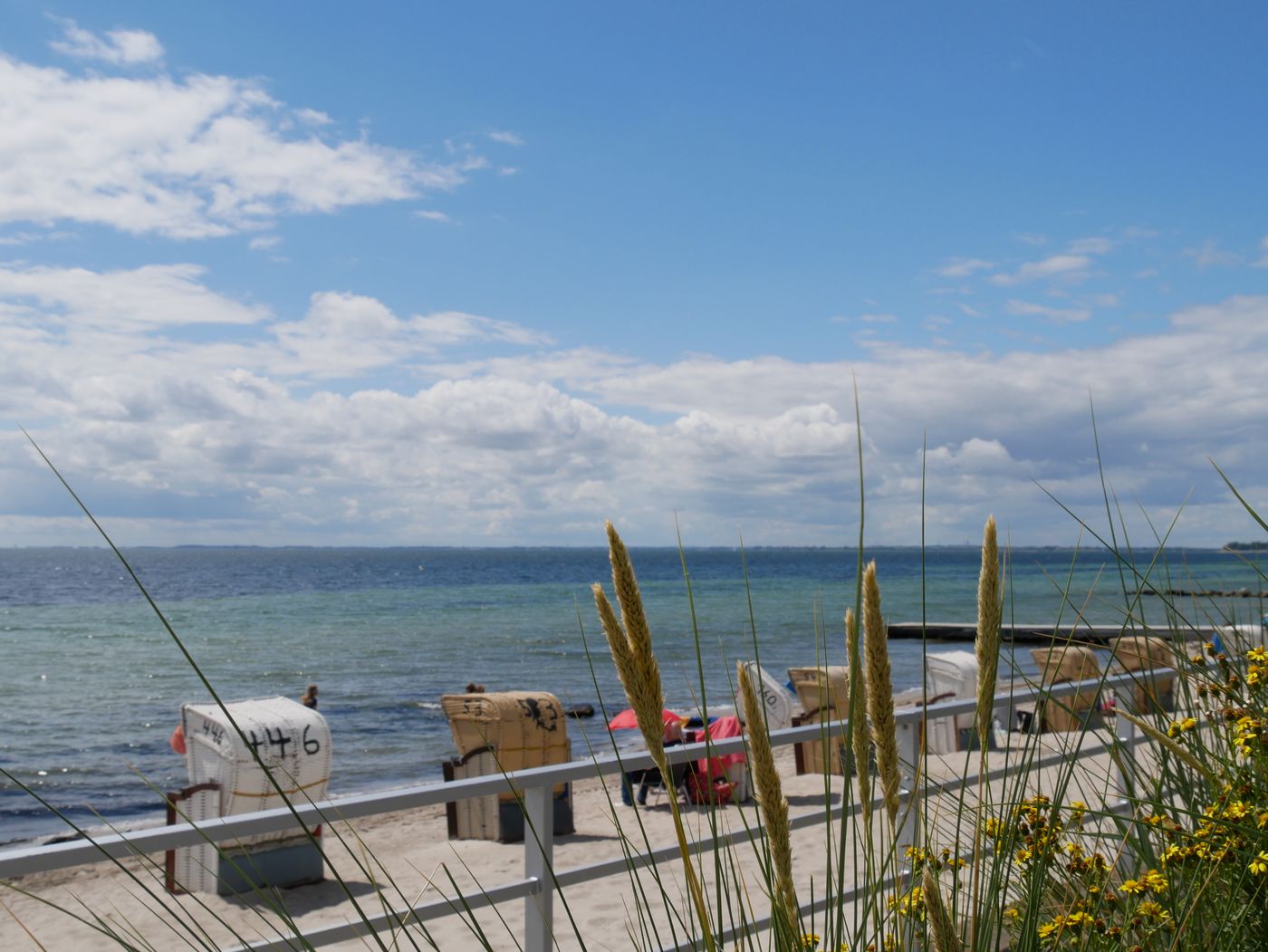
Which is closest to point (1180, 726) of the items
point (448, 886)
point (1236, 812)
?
point (1236, 812)

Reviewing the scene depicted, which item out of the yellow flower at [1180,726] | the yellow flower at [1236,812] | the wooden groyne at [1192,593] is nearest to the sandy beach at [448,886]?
the wooden groyne at [1192,593]

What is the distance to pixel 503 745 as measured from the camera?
9.40 meters

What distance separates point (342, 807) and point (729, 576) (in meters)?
111

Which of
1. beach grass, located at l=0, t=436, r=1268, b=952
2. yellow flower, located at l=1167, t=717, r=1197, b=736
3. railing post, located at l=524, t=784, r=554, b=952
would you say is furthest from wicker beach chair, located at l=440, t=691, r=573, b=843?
yellow flower, located at l=1167, t=717, r=1197, b=736

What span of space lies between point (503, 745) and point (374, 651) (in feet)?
103

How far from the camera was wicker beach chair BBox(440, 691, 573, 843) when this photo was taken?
916 centimetres

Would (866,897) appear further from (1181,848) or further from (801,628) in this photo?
(801,628)

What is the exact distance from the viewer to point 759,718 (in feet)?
3.23

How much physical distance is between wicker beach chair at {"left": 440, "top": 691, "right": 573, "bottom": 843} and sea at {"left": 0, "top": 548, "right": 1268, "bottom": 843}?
3.76 feet

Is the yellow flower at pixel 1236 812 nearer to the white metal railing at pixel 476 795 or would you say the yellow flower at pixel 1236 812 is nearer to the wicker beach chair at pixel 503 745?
the white metal railing at pixel 476 795

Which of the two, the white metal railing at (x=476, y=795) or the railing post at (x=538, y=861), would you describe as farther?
the railing post at (x=538, y=861)

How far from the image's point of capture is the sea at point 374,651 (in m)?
3.28

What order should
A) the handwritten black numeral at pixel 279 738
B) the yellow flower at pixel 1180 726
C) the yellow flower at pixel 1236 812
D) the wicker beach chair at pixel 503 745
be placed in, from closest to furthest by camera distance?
the yellow flower at pixel 1236 812, the yellow flower at pixel 1180 726, the handwritten black numeral at pixel 279 738, the wicker beach chair at pixel 503 745

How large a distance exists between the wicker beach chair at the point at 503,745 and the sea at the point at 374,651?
3.76ft
